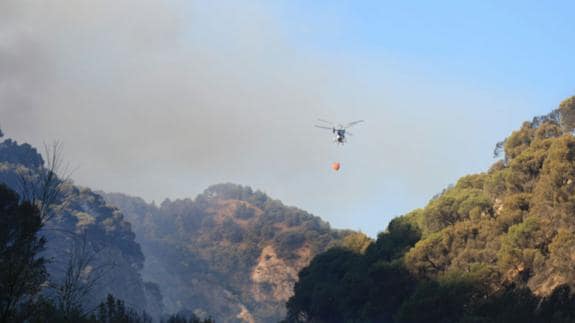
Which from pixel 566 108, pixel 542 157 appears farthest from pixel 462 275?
pixel 566 108

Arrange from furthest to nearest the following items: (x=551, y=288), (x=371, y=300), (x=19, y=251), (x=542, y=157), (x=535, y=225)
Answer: (x=371, y=300) < (x=542, y=157) < (x=535, y=225) < (x=551, y=288) < (x=19, y=251)

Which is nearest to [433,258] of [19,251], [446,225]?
[446,225]

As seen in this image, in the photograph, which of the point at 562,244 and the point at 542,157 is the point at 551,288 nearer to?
the point at 562,244

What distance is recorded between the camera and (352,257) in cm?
12738

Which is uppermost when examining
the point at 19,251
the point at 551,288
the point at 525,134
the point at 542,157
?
the point at 525,134

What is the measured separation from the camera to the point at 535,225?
84.1 m

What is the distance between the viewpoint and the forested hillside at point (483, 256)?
78875 mm

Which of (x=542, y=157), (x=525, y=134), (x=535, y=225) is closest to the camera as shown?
(x=535, y=225)

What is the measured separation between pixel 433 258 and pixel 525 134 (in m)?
26.0

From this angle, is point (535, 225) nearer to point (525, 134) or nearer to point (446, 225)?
point (446, 225)

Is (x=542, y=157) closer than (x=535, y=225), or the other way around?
(x=535, y=225)

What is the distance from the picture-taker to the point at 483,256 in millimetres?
91188

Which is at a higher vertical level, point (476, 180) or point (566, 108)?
point (566, 108)

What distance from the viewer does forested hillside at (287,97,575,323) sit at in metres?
78.9
